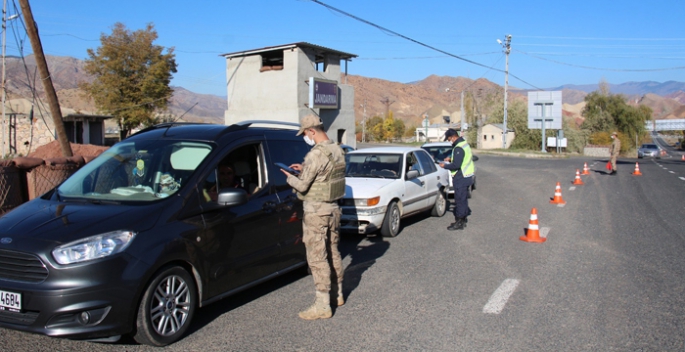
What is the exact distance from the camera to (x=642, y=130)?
84438mm

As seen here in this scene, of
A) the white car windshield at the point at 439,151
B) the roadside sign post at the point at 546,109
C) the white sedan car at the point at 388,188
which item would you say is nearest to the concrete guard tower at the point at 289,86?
the white car windshield at the point at 439,151

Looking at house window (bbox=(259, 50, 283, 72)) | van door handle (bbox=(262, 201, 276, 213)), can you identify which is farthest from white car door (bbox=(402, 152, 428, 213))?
house window (bbox=(259, 50, 283, 72))

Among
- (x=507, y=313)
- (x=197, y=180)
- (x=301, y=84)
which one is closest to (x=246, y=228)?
(x=197, y=180)

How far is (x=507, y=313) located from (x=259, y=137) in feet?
10.4

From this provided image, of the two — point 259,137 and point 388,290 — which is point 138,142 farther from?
point 388,290

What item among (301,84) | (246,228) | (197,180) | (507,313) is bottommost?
(507,313)

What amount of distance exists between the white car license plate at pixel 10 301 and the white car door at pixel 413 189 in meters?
6.96

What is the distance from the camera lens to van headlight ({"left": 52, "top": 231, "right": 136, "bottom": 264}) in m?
4.12

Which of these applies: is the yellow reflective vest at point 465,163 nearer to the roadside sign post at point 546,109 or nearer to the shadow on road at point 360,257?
the shadow on road at point 360,257

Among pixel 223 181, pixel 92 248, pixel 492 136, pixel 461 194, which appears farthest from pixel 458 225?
pixel 492 136

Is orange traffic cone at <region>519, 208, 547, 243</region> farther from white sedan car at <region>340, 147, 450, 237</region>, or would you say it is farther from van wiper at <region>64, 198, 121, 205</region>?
van wiper at <region>64, 198, 121, 205</region>

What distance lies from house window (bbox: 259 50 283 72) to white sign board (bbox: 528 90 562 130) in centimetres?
2990

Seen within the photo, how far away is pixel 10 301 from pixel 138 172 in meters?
1.71

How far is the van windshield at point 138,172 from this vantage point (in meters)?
5.13
